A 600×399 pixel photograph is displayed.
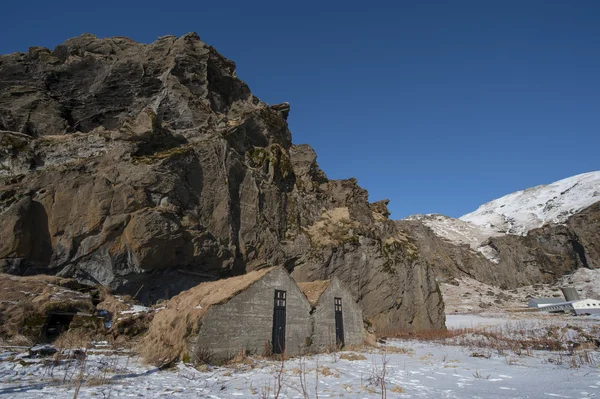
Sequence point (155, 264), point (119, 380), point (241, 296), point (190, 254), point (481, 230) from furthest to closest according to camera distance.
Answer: point (481, 230), point (190, 254), point (155, 264), point (241, 296), point (119, 380)

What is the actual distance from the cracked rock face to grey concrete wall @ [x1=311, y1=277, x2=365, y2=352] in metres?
9.62

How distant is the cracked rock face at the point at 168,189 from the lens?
2253 cm

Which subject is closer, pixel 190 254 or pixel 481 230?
pixel 190 254

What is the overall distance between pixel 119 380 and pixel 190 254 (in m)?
15.1

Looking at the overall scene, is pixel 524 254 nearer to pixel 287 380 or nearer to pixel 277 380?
pixel 277 380

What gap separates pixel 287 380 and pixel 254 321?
19.9 feet

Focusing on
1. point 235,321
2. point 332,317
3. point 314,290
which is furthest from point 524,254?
point 235,321

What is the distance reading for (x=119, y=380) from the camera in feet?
31.1

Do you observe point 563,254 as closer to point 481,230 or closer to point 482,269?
→ point 482,269

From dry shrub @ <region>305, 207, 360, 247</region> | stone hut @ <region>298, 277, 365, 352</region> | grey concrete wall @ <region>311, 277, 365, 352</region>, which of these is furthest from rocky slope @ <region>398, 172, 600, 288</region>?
stone hut @ <region>298, 277, 365, 352</region>

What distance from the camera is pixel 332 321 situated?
19609mm

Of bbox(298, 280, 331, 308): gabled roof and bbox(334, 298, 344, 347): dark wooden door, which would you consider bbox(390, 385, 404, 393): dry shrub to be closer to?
bbox(298, 280, 331, 308): gabled roof

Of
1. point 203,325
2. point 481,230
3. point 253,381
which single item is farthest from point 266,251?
point 481,230

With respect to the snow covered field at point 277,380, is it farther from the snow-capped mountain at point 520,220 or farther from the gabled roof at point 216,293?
the snow-capped mountain at point 520,220
